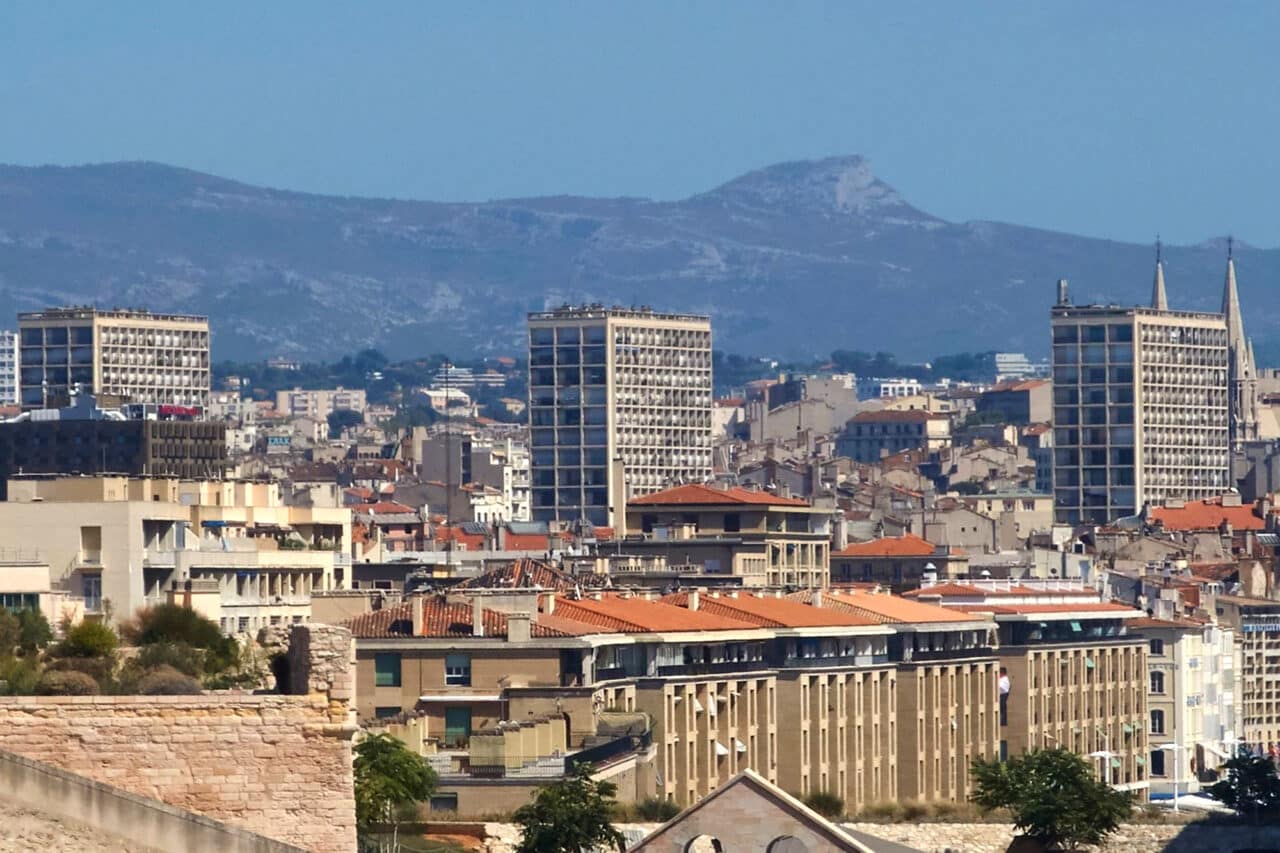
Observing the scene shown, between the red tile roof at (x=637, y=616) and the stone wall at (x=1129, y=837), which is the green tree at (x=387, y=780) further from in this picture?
the red tile roof at (x=637, y=616)

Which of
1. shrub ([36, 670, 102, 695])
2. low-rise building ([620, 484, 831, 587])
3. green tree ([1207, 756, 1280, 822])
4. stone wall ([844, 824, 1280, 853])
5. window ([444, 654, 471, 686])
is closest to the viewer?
shrub ([36, 670, 102, 695])

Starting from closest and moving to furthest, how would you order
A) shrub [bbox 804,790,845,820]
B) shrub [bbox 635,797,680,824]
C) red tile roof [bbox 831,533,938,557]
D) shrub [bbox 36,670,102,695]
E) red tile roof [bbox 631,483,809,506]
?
1. shrub [bbox 36,670,102,695]
2. shrub [bbox 635,797,680,824]
3. shrub [bbox 804,790,845,820]
4. red tile roof [bbox 631,483,809,506]
5. red tile roof [bbox 831,533,938,557]

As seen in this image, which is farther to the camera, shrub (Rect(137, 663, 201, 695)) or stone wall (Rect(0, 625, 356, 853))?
shrub (Rect(137, 663, 201, 695))

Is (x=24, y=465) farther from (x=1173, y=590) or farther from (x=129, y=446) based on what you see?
(x=1173, y=590)

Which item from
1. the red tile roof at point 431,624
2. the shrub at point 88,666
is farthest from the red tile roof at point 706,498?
the shrub at point 88,666

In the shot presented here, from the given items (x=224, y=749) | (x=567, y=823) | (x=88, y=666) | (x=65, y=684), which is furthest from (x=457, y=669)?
(x=224, y=749)

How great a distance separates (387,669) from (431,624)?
2.01 metres

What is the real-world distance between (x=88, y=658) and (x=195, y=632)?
43.3 feet

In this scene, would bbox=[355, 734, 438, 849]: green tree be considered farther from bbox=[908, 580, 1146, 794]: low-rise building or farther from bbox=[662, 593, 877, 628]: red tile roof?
bbox=[908, 580, 1146, 794]: low-rise building

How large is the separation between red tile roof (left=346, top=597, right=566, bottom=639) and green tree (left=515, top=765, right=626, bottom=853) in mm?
21874

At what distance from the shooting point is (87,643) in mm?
45906

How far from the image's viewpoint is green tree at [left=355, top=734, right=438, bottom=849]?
135 feet

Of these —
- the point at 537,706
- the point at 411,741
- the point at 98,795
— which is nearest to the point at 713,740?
the point at 537,706

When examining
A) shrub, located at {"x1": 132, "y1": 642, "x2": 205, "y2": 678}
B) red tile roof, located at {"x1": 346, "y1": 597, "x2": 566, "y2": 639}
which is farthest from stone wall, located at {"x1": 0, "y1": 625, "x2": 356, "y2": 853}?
red tile roof, located at {"x1": 346, "y1": 597, "x2": 566, "y2": 639}
